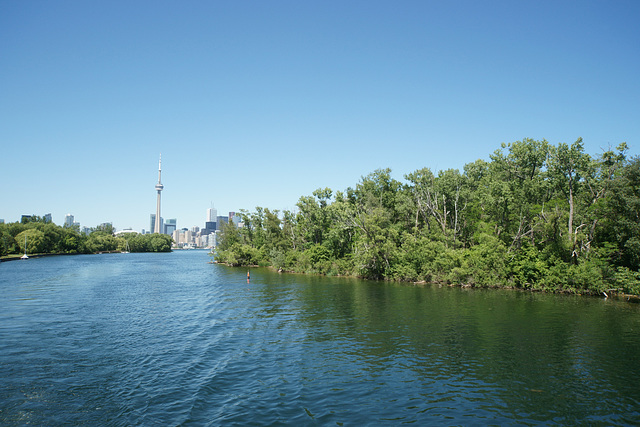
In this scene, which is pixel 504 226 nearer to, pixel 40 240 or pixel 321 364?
pixel 321 364

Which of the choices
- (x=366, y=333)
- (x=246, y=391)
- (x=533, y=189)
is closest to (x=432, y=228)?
(x=533, y=189)

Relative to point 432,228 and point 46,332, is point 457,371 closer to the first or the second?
point 46,332

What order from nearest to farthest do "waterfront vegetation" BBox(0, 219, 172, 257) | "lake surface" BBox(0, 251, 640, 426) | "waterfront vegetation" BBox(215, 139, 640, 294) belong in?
"lake surface" BBox(0, 251, 640, 426)
"waterfront vegetation" BBox(215, 139, 640, 294)
"waterfront vegetation" BBox(0, 219, 172, 257)

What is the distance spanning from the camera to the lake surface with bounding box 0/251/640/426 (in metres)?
14.8

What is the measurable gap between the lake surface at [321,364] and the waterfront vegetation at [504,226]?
8294 mm

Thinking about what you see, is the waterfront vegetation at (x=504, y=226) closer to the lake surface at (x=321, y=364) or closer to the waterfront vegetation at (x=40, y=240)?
the lake surface at (x=321, y=364)

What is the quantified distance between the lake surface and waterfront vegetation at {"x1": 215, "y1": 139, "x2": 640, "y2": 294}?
8294mm

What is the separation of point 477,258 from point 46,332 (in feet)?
163

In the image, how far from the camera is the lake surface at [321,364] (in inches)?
582

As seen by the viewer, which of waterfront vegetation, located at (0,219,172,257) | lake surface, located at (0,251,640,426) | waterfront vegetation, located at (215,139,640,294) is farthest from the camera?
waterfront vegetation, located at (0,219,172,257)

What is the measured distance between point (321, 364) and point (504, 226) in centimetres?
4781

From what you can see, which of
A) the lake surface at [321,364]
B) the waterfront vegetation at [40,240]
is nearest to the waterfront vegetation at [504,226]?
the lake surface at [321,364]

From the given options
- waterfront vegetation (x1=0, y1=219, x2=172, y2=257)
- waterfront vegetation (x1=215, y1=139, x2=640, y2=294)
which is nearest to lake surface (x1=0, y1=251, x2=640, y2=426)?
waterfront vegetation (x1=215, y1=139, x2=640, y2=294)

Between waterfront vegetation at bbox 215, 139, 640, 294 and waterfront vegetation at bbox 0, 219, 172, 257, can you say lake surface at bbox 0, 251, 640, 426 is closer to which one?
waterfront vegetation at bbox 215, 139, 640, 294
